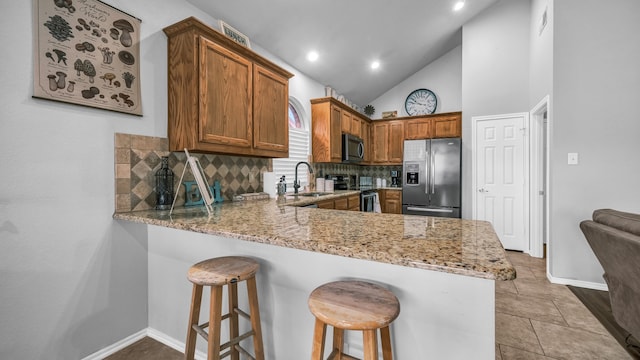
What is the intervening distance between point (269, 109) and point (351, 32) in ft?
6.16

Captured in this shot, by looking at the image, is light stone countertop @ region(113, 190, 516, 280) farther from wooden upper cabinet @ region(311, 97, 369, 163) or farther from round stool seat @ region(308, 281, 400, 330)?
wooden upper cabinet @ region(311, 97, 369, 163)

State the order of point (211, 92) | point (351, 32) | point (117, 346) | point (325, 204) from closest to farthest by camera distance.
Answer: point (117, 346), point (211, 92), point (325, 204), point (351, 32)

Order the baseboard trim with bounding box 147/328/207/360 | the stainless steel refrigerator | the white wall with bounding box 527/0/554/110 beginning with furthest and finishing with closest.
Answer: the stainless steel refrigerator < the white wall with bounding box 527/0/554/110 < the baseboard trim with bounding box 147/328/207/360

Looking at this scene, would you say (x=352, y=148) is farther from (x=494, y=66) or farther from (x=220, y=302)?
(x=220, y=302)

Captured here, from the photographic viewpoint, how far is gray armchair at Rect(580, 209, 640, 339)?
55.7 inches

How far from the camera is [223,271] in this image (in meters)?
1.29

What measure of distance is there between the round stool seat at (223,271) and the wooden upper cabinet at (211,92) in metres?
0.98

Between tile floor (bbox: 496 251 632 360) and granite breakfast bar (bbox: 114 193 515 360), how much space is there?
2.32 feet

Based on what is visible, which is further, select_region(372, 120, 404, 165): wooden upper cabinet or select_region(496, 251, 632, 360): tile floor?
select_region(372, 120, 404, 165): wooden upper cabinet

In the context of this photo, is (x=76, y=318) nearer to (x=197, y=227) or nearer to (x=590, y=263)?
(x=197, y=227)

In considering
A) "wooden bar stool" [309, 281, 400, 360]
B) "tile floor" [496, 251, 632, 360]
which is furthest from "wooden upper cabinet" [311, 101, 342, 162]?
"wooden bar stool" [309, 281, 400, 360]

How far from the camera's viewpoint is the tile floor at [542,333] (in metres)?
1.71

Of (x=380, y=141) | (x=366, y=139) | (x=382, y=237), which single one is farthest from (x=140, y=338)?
(x=380, y=141)

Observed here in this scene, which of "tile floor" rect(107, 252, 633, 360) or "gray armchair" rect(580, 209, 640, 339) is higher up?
"gray armchair" rect(580, 209, 640, 339)
